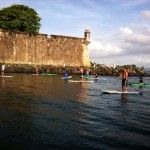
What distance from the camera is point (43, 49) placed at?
65.8 m

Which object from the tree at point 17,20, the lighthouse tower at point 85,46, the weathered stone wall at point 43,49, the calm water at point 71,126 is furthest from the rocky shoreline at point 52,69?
the calm water at point 71,126

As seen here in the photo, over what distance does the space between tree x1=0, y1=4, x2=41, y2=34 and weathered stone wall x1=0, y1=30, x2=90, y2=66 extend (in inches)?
102

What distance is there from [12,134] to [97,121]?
4403 millimetres

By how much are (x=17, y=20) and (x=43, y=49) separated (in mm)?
6957

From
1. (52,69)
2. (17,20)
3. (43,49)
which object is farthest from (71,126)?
(17,20)

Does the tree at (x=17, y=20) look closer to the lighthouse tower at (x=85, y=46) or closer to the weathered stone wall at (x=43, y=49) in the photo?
the weathered stone wall at (x=43, y=49)

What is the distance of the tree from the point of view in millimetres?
65188

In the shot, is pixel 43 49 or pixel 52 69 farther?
pixel 43 49

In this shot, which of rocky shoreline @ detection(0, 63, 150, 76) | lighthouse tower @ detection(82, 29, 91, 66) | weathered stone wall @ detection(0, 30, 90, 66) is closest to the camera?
rocky shoreline @ detection(0, 63, 150, 76)

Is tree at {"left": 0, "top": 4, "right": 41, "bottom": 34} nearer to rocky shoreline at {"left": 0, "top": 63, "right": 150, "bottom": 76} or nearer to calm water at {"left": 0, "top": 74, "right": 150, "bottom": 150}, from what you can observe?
rocky shoreline at {"left": 0, "top": 63, "right": 150, "bottom": 76}

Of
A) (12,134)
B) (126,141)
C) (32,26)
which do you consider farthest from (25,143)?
(32,26)

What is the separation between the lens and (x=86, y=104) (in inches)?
836

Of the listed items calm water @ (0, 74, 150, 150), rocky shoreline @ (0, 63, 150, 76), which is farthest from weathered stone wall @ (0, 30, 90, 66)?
calm water @ (0, 74, 150, 150)

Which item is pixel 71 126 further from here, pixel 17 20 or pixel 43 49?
pixel 17 20
